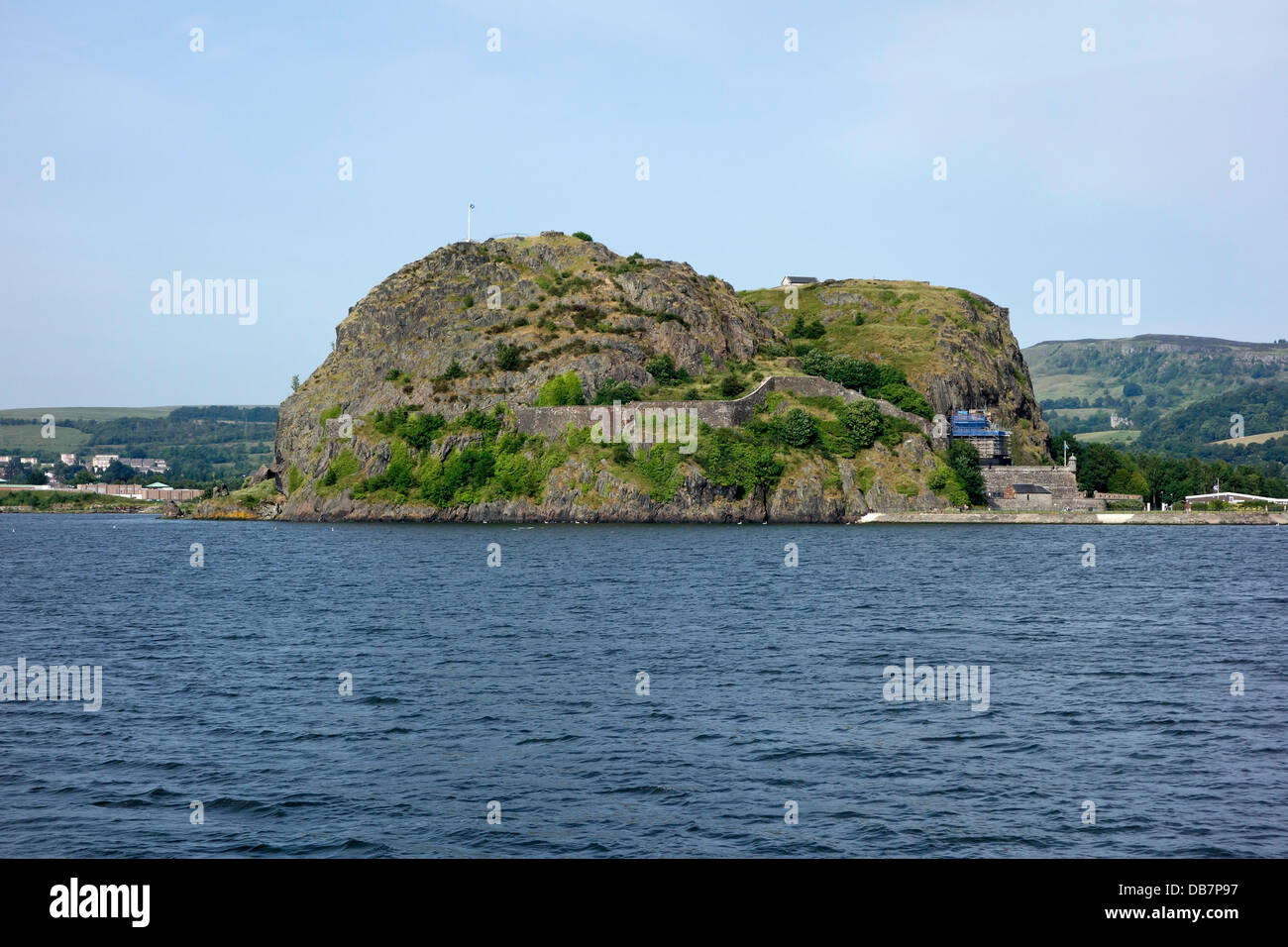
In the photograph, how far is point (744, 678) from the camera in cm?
3547

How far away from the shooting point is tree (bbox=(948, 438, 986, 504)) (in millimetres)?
135625

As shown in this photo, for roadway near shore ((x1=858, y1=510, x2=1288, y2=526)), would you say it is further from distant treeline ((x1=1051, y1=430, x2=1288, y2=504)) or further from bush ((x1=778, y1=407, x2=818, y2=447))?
distant treeline ((x1=1051, y1=430, x2=1288, y2=504))

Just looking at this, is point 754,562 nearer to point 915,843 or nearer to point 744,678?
point 744,678

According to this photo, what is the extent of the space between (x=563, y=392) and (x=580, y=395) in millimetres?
2214

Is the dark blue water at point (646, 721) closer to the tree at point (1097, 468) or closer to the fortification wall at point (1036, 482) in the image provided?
the fortification wall at point (1036, 482)

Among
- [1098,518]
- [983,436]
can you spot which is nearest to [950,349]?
[983,436]

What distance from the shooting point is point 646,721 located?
29156 mm

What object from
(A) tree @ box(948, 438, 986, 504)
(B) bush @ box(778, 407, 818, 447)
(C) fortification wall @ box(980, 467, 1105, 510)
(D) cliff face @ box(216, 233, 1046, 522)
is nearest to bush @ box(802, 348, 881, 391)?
(D) cliff face @ box(216, 233, 1046, 522)

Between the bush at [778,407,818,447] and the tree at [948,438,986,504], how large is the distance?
1750 centimetres

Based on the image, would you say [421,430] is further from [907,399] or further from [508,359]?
[907,399]

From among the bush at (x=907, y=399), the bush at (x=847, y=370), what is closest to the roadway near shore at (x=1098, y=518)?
the bush at (x=907, y=399)

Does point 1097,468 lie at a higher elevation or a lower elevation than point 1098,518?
higher

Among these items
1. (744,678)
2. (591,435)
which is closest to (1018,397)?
(591,435)

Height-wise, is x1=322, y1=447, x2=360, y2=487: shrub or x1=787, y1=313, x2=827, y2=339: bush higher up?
x1=787, y1=313, x2=827, y2=339: bush
